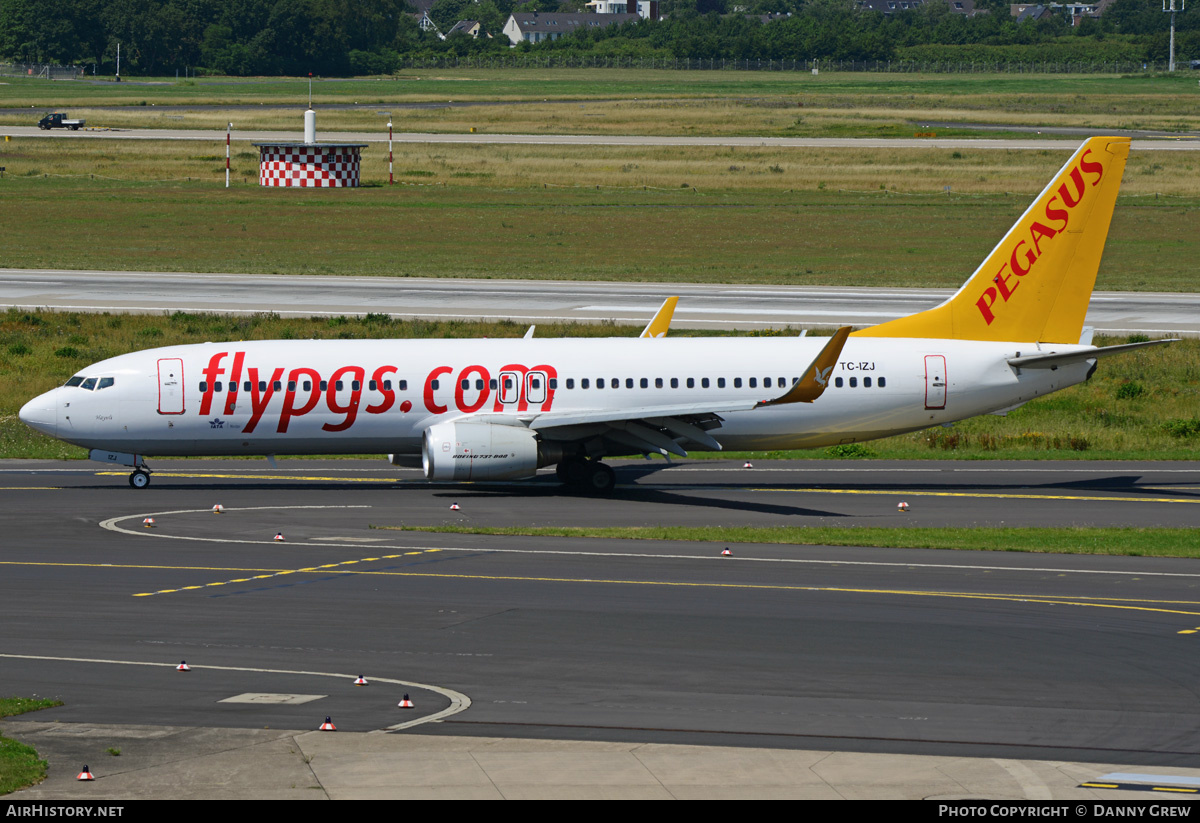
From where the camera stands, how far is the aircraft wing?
39094 mm

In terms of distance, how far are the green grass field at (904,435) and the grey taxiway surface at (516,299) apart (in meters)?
3.70

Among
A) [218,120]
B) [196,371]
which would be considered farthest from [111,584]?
[218,120]

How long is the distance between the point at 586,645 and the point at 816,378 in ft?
51.0

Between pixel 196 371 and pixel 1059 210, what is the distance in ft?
Result: 83.5

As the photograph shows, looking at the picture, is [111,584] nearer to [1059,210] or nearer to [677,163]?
[1059,210]

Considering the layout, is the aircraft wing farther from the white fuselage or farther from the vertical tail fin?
the vertical tail fin

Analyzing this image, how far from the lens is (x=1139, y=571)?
3188 centimetres

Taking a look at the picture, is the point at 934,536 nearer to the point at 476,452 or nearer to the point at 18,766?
the point at 476,452

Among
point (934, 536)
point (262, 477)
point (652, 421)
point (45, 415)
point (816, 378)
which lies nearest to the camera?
point (934, 536)

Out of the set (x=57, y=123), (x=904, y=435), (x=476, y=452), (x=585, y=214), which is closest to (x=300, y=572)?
(x=476, y=452)

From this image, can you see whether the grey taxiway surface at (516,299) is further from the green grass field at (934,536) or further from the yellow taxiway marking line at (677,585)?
the yellow taxiway marking line at (677,585)

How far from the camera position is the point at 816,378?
39000 mm

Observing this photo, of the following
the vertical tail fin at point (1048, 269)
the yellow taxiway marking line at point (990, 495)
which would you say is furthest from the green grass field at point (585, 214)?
the yellow taxiway marking line at point (990, 495)

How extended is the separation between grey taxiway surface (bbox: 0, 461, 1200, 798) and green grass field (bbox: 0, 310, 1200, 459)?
29.4 feet
